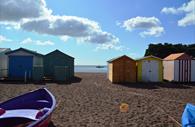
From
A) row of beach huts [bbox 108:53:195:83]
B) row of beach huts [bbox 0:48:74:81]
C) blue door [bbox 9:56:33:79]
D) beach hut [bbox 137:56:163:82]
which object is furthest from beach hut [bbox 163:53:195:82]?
blue door [bbox 9:56:33:79]

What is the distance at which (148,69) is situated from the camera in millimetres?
26625

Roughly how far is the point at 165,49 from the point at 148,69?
66.2 ft

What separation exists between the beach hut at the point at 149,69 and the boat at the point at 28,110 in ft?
55.1

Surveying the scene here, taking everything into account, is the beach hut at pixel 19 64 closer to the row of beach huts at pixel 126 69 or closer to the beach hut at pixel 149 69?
the row of beach huts at pixel 126 69

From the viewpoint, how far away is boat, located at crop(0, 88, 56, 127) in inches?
305

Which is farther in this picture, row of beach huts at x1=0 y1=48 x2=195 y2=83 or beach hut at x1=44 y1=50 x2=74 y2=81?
beach hut at x1=44 y1=50 x2=74 y2=81

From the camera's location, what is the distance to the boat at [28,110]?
7758 mm

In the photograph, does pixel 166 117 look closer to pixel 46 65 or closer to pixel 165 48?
pixel 46 65

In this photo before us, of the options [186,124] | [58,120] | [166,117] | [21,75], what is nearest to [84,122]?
[58,120]

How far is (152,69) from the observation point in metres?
26.7

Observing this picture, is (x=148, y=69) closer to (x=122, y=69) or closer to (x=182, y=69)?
(x=122, y=69)

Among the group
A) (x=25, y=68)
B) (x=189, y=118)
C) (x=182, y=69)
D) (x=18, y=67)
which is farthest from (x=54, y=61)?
(x=189, y=118)

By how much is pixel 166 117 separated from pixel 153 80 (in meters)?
16.7

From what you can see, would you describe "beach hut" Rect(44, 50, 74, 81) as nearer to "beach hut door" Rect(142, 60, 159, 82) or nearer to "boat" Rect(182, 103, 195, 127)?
"beach hut door" Rect(142, 60, 159, 82)
